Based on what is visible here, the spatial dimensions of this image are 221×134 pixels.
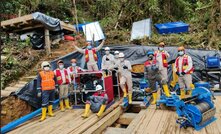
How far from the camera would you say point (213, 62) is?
772cm

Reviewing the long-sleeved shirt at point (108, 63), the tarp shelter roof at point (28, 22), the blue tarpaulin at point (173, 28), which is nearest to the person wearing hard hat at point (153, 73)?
the long-sleeved shirt at point (108, 63)

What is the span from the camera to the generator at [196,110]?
435 cm

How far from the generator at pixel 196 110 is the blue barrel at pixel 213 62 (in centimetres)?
329

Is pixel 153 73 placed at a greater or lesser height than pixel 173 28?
lesser

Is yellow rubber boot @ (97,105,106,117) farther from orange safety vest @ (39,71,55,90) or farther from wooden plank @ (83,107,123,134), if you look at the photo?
orange safety vest @ (39,71,55,90)

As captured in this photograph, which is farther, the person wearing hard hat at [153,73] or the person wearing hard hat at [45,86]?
the person wearing hard hat at [153,73]


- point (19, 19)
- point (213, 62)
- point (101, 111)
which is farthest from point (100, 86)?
point (19, 19)

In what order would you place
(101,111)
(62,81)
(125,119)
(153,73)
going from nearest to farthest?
(101,111) → (153,73) → (125,119) → (62,81)

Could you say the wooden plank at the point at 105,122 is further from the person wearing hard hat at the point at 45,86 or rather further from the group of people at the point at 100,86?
the person wearing hard hat at the point at 45,86

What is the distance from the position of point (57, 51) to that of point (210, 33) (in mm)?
6824

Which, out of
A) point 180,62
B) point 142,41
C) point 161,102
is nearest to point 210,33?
point 142,41

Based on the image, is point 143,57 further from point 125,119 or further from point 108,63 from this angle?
point 125,119

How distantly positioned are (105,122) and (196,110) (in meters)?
2.22

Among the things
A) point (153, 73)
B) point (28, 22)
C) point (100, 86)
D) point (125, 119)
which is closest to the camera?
point (100, 86)
